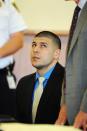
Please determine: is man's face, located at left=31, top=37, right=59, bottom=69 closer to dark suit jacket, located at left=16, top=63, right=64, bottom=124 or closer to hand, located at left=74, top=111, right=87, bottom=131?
dark suit jacket, located at left=16, top=63, right=64, bottom=124

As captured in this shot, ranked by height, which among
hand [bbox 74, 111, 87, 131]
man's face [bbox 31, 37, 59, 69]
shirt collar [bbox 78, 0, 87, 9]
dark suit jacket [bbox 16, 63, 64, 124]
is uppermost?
shirt collar [bbox 78, 0, 87, 9]

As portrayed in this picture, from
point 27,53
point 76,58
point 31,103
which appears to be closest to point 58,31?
point 27,53

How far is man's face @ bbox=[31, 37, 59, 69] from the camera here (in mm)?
2201

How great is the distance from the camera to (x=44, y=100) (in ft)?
6.41

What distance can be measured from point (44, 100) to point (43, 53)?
1.29 ft

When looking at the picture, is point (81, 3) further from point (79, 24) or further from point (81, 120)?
point (81, 120)

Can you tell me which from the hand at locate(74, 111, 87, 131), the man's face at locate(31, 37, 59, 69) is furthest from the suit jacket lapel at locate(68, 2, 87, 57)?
the man's face at locate(31, 37, 59, 69)

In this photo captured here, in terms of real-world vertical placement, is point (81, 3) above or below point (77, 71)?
above

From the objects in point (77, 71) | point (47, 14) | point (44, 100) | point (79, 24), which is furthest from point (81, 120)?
point (47, 14)

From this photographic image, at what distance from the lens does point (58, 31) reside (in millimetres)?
2795

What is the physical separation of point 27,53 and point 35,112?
103 centimetres

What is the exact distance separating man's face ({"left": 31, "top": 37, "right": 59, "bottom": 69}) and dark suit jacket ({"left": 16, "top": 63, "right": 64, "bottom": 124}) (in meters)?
0.12

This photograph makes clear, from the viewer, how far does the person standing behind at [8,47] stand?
164 cm

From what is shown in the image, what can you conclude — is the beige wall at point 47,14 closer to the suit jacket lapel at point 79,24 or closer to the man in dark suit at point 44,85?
the man in dark suit at point 44,85
